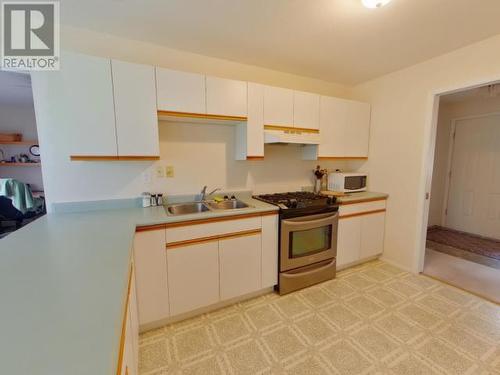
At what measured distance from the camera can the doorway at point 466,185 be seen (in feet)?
10.6

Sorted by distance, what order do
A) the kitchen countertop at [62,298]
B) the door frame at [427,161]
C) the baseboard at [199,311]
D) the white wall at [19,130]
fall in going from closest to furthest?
the kitchen countertop at [62,298], the baseboard at [199,311], the door frame at [427,161], the white wall at [19,130]

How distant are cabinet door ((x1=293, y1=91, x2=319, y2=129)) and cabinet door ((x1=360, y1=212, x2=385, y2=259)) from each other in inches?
52.4

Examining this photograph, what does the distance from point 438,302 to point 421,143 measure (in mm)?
1663

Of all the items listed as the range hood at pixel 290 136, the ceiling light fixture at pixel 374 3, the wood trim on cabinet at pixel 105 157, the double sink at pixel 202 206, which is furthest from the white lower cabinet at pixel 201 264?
the ceiling light fixture at pixel 374 3

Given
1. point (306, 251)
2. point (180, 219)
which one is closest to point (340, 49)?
point (306, 251)

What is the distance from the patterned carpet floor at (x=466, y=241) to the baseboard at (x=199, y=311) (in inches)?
126

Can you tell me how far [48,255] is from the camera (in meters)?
1.07

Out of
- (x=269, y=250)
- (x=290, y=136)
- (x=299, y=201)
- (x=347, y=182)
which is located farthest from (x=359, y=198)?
(x=269, y=250)

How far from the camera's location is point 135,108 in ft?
6.00

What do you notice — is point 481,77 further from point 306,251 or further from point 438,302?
point 306,251

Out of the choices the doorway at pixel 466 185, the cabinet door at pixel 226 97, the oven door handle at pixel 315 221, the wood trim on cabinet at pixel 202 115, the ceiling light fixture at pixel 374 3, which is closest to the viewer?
the ceiling light fixture at pixel 374 3

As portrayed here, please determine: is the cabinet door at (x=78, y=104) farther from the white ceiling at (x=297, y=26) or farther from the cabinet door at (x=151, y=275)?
the cabinet door at (x=151, y=275)

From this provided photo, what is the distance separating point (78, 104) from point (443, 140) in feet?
17.6

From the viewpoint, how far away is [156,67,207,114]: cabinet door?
1.89m
